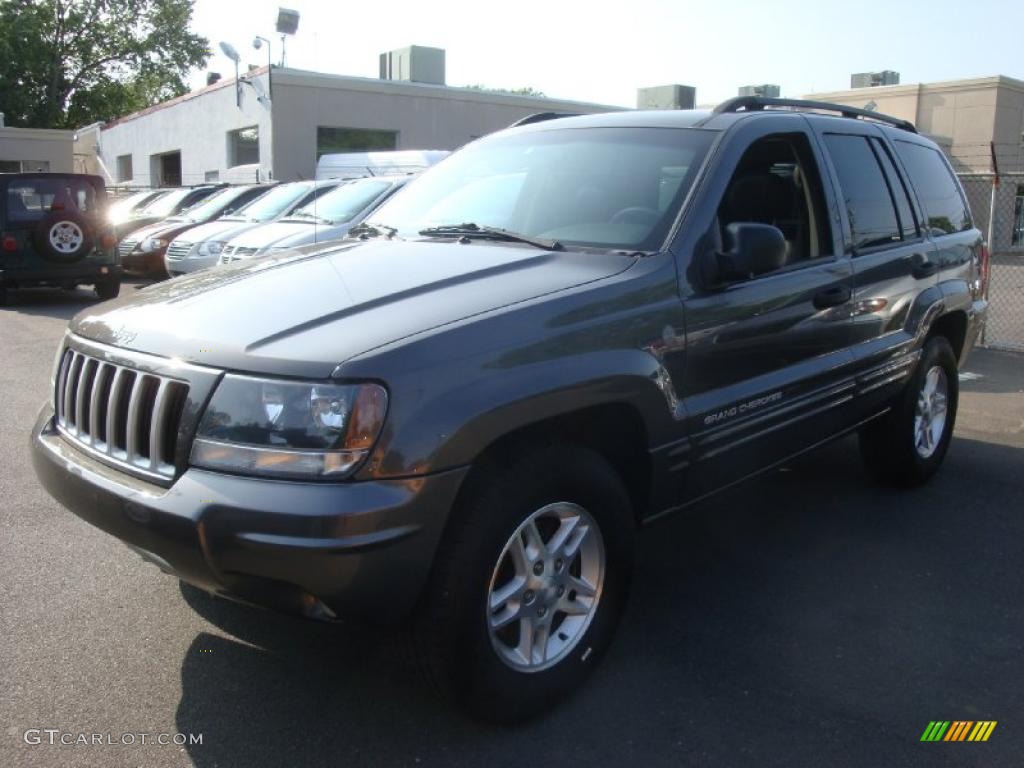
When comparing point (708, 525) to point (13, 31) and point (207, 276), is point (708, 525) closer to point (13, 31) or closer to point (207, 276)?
point (207, 276)

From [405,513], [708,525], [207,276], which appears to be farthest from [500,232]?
[708,525]

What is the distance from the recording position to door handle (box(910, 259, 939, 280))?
4941 mm

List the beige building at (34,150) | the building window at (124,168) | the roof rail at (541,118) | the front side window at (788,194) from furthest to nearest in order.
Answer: the building window at (124,168)
the beige building at (34,150)
the roof rail at (541,118)
the front side window at (788,194)

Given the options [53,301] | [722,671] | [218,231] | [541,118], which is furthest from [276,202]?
[722,671]

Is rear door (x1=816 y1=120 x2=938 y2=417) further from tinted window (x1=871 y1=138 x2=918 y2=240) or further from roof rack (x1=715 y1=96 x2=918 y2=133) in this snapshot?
roof rack (x1=715 y1=96 x2=918 y2=133)

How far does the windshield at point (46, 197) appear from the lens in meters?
13.1

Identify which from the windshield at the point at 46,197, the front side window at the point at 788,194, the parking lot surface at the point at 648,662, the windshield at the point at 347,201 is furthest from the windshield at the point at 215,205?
the front side window at the point at 788,194

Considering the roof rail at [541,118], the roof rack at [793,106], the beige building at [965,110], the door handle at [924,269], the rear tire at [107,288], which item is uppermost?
the beige building at [965,110]

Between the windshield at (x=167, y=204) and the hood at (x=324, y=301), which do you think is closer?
the hood at (x=324, y=301)

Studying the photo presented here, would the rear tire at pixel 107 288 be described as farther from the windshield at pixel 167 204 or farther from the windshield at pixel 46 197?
the windshield at pixel 167 204

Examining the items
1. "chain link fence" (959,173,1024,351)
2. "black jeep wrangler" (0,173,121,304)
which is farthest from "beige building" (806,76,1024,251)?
"black jeep wrangler" (0,173,121,304)

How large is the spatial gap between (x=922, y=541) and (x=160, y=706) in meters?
3.44

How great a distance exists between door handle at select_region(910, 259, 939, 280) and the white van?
979 cm

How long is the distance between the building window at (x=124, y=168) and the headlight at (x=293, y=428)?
35.6 metres
